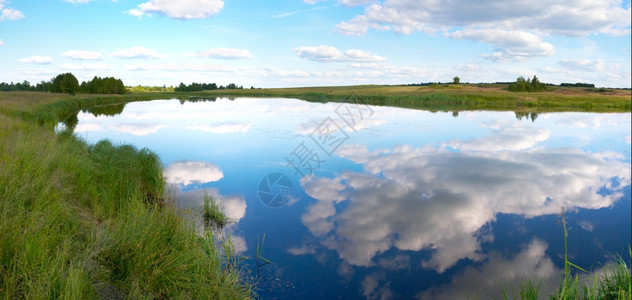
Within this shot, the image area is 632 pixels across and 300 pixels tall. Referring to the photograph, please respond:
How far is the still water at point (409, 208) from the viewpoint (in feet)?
17.5

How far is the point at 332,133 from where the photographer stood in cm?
2062

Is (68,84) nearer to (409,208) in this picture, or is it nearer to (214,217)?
(214,217)

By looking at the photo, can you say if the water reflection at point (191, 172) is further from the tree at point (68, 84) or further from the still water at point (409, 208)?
the tree at point (68, 84)

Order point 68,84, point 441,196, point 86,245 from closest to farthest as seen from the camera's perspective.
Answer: point 86,245 < point 441,196 < point 68,84

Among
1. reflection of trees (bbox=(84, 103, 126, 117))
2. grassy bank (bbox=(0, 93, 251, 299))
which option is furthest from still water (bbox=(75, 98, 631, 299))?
reflection of trees (bbox=(84, 103, 126, 117))

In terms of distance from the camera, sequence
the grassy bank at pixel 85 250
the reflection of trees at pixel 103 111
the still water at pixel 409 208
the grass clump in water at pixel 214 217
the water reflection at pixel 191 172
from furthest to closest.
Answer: the reflection of trees at pixel 103 111, the water reflection at pixel 191 172, the grass clump in water at pixel 214 217, the still water at pixel 409 208, the grassy bank at pixel 85 250

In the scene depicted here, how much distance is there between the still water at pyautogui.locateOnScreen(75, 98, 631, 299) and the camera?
5328 mm

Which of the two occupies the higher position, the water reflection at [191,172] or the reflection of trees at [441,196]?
the water reflection at [191,172]

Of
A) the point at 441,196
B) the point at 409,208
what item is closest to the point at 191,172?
the point at 409,208

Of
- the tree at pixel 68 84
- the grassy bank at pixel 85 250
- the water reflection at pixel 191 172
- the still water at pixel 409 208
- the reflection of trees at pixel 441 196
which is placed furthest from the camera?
the tree at pixel 68 84

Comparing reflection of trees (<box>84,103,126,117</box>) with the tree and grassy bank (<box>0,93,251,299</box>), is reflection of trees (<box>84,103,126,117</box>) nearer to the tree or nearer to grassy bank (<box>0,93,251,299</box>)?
the tree

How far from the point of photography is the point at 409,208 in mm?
8211

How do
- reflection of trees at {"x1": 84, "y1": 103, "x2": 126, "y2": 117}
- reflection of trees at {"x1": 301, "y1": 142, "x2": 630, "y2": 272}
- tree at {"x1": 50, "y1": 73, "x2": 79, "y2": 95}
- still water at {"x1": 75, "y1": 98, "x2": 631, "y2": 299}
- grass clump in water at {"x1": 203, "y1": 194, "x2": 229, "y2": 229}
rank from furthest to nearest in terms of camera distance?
tree at {"x1": 50, "y1": 73, "x2": 79, "y2": 95}
reflection of trees at {"x1": 84, "y1": 103, "x2": 126, "y2": 117}
grass clump in water at {"x1": 203, "y1": 194, "x2": 229, "y2": 229}
reflection of trees at {"x1": 301, "y1": 142, "x2": 630, "y2": 272}
still water at {"x1": 75, "y1": 98, "x2": 631, "y2": 299}

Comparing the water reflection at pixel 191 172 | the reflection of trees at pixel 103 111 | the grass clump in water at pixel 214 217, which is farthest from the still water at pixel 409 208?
the reflection of trees at pixel 103 111
